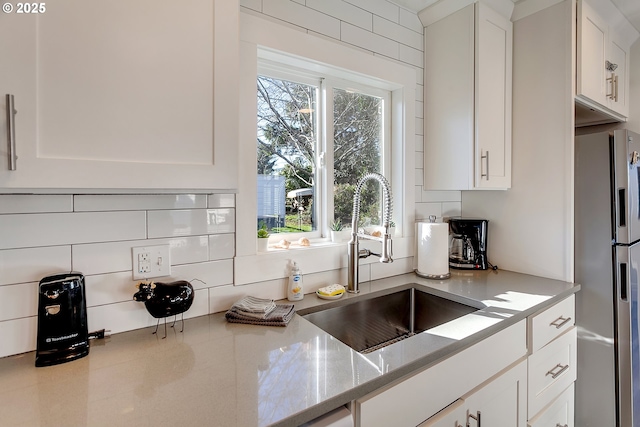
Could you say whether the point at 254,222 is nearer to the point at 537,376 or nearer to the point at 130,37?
the point at 130,37

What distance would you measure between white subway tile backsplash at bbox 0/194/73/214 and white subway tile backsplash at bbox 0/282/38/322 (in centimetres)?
21

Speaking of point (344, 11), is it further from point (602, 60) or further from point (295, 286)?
point (602, 60)

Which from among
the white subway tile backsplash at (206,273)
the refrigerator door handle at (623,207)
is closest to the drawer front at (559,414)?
the refrigerator door handle at (623,207)

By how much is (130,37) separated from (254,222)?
70 centimetres

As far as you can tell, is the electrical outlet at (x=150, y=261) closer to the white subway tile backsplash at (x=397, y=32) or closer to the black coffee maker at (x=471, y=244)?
the white subway tile backsplash at (x=397, y=32)

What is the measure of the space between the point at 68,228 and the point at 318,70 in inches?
45.5

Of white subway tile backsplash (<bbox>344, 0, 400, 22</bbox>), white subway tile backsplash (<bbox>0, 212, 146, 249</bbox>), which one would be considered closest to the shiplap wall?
white subway tile backsplash (<bbox>0, 212, 146, 249</bbox>)

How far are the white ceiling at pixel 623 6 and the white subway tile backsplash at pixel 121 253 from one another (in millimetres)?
1571

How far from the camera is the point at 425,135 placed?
1855 mm

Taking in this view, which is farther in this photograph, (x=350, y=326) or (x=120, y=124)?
(x=350, y=326)

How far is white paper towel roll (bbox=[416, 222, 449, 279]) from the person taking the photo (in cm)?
163

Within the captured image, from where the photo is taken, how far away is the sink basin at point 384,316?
132 cm

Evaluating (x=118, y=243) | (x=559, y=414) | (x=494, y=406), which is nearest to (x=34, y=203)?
(x=118, y=243)

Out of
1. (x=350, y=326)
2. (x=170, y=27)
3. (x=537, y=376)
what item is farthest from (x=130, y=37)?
(x=537, y=376)
